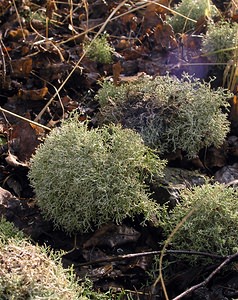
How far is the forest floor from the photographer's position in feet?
5.14

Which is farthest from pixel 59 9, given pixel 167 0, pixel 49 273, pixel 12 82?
pixel 49 273

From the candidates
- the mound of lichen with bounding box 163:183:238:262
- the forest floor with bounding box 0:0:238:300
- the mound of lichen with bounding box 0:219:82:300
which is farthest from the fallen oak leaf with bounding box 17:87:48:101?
the mound of lichen with bounding box 0:219:82:300

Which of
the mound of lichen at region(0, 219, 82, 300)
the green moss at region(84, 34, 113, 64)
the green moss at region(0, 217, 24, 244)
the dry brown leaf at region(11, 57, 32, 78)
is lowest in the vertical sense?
the green moss at region(0, 217, 24, 244)

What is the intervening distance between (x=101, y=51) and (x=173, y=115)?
768 mm

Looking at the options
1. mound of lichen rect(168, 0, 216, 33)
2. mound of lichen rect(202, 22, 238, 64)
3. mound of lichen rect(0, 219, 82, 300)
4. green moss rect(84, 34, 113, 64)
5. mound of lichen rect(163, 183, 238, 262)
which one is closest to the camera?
mound of lichen rect(0, 219, 82, 300)

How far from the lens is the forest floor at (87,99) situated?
1.57 meters

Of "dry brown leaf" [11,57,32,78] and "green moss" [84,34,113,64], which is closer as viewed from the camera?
"dry brown leaf" [11,57,32,78]

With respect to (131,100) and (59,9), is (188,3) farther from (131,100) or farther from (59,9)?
(131,100)

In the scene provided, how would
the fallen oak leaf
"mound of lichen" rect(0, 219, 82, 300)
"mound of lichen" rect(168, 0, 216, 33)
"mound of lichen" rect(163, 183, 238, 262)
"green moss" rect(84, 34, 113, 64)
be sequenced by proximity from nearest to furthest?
"mound of lichen" rect(0, 219, 82, 300)
"mound of lichen" rect(163, 183, 238, 262)
the fallen oak leaf
"green moss" rect(84, 34, 113, 64)
"mound of lichen" rect(168, 0, 216, 33)

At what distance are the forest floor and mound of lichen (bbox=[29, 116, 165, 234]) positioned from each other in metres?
0.07

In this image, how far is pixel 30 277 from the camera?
49.2 inches

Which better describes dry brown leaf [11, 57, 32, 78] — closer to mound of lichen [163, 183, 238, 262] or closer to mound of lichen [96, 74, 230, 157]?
mound of lichen [96, 74, 230, 157]

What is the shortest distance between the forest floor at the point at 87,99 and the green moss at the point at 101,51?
33 millimetres

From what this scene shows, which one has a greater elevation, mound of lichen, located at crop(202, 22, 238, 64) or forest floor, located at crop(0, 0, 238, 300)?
mound of lichen, located at crop(202, 22, 238, 64)
